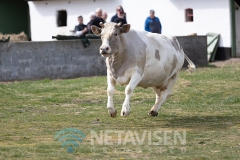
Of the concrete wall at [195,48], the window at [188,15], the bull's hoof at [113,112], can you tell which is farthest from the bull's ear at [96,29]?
the window at [188,15]

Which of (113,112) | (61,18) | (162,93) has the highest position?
(61,18)

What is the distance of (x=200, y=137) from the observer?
10641mm

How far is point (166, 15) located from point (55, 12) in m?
6.86

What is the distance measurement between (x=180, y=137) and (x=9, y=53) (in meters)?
11.5

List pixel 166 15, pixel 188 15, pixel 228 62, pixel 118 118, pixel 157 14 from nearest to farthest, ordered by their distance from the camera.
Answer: pixel 118 118 → pixel 228 62 → pixel 188 15 → pixel 166 15 → pixel 157 14

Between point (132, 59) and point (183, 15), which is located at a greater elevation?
point (183, 15)

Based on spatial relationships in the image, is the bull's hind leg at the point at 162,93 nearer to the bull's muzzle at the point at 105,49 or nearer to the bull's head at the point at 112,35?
the bull's head at the point at 112,35

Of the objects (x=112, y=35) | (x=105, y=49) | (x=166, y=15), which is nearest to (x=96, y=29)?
(x=112, y=35)

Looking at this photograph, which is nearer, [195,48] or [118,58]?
[118,58]

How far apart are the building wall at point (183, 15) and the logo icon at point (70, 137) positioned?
18674 millimetres

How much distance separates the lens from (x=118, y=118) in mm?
13062

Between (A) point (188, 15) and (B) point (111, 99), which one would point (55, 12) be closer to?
(A) point (188, 15)

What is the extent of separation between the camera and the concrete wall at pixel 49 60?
69.5 feet

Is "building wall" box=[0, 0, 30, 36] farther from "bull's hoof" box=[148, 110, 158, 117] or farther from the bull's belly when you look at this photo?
"bull's hoof" box=[148, 110, 158, 117]
